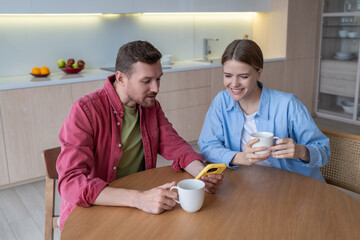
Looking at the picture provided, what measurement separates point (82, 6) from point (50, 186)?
2.17m

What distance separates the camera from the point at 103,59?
3889 mm

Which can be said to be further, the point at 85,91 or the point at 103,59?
the point at 103,59

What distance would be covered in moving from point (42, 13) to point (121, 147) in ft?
7.23

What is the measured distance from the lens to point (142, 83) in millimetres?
1432

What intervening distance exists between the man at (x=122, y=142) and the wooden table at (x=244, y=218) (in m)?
0.05

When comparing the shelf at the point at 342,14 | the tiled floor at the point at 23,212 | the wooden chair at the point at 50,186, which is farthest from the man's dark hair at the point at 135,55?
the shelf at the point at 342,14

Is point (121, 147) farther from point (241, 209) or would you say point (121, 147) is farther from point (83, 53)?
point (83, 53)

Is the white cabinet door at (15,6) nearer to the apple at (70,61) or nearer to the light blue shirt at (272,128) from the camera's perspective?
the apple at (70,61)

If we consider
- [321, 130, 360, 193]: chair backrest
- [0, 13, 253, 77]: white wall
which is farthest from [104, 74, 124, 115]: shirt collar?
[0, 13, 253, 77]: white wall

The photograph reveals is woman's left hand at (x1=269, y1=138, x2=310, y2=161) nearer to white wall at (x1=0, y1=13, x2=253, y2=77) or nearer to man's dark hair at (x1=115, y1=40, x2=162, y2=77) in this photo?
man's dark hair at (x1=115, y1=40, x2=162, y2=77)

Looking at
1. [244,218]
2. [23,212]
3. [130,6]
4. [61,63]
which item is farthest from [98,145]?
[130,6]

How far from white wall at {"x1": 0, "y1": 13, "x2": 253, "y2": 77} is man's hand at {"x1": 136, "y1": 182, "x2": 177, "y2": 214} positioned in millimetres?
2728

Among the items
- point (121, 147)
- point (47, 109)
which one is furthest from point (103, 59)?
point (121, 147)

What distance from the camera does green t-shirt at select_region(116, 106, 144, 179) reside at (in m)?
1.55
